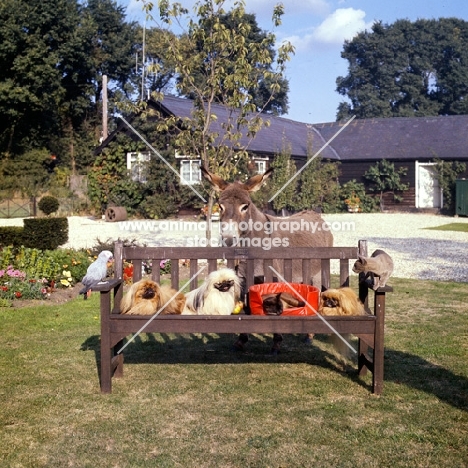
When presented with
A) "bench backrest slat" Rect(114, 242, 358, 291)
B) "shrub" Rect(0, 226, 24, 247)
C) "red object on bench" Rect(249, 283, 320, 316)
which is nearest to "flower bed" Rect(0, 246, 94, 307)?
"shrub" Rect(0, 226, 24, 247)

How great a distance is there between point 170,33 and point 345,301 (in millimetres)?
9010

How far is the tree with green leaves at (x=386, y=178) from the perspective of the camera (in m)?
37.1

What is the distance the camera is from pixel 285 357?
22.5 ft

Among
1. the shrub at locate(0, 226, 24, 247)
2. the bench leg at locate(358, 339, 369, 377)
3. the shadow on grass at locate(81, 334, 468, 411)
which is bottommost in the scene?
the shadow on grass at locate(81, 334, 468, 411)

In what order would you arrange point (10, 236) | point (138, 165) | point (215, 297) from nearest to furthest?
point (215, 297) → point (10, 236) → point (138, 165)

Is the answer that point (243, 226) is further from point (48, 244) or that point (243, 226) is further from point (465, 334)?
point (48, 244)

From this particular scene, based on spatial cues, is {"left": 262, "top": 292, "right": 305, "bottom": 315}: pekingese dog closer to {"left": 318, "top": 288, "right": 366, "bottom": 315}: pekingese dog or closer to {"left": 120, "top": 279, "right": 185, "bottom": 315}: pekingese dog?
{"left": 318, "top": 288, "right": 366, "bottom": 315}: pekingese dog

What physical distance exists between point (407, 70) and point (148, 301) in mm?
67758

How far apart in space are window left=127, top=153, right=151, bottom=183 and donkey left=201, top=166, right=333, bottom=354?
23054 mm

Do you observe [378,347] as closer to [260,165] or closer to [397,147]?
[260,165]

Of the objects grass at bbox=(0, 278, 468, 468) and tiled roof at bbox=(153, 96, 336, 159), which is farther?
tiled roof at bbox=(153, 96, 336, 159)

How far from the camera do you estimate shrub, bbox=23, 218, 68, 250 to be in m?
14.4

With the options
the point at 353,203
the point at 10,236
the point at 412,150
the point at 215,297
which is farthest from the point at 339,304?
the point at 412,150

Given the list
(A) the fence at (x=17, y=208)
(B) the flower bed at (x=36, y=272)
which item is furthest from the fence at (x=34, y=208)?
(B) the flower bed at (x=36, y=272)
